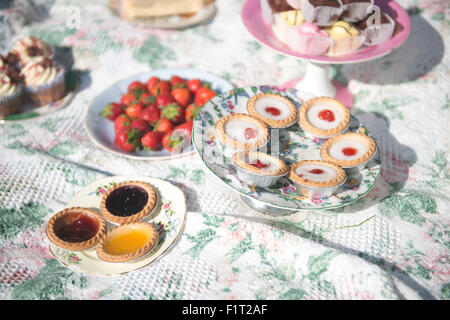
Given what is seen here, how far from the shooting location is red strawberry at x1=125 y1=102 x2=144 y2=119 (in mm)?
1412

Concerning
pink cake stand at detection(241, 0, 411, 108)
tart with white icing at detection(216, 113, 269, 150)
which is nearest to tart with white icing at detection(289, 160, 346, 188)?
tart with white icing at detection(216, 113, 269, 150)

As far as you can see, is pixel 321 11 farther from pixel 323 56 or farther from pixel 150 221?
pixel 150 221

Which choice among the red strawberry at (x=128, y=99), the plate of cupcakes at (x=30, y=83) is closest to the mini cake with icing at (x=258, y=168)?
the red strawberry at (x=128, y=99)

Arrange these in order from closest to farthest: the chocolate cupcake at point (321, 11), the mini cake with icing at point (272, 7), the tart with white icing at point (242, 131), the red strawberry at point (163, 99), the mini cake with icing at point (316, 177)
Answer: the mini cake with icing at point (316, 177), the tart with white icing at point (242, 131), the chocolate cupcake at point (321, 11), the mini cake with icing at point (272, 7), the red strawberry at point (163, 99)

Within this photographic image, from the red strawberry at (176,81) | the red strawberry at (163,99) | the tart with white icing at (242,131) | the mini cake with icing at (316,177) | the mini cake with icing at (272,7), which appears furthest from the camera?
the red strawberry at (176,81)

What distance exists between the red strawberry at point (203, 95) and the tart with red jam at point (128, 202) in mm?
416

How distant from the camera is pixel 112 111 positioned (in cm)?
145

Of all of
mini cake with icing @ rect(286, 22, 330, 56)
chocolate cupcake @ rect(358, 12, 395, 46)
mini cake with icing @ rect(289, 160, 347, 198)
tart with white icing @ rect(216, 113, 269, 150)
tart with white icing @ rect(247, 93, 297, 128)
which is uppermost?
chocolate cupcake @ rect(358, 12, 395, 46)

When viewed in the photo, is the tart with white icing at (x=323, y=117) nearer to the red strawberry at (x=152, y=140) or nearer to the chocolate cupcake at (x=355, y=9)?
the chocolate cupcake at (x=355, y=9)

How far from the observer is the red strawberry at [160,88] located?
147cm

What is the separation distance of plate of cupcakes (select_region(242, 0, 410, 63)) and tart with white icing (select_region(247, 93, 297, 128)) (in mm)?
146

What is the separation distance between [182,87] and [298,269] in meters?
0.79

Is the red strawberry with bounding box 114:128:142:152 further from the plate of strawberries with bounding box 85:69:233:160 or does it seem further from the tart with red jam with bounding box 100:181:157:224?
the tart with red jam with bounding box 100:181:157:224

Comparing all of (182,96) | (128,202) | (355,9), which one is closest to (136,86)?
(182,96)
